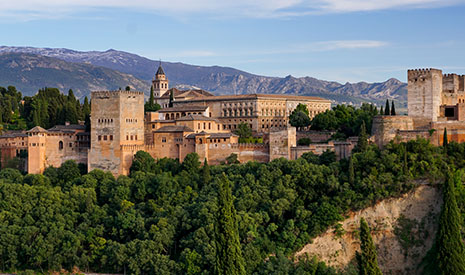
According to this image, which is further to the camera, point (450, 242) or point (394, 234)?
point (394, 234)

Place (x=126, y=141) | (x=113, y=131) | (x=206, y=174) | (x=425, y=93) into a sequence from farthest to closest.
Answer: (x=126, y=141) → (x=113, y=131) → (x=425, y=93) → (x=206, y=174)

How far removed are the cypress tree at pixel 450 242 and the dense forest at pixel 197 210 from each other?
20.2 ft

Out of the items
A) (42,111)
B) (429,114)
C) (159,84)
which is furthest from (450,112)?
(159,84)

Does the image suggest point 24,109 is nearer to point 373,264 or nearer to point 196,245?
point 196,245

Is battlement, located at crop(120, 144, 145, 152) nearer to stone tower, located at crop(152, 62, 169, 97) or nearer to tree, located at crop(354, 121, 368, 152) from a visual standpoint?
tree, located at crop(354, 121, 368, 152)

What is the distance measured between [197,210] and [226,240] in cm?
884

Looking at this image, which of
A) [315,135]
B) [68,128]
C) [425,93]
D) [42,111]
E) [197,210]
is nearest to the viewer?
[197,210]

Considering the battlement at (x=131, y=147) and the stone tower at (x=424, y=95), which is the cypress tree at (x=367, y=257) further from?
the battlement at (x=131, y=147)

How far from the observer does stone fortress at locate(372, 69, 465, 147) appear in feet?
143

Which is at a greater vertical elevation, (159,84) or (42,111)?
(159,84)

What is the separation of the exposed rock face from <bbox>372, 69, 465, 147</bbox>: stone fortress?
13.9 ft

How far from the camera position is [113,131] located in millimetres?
49000

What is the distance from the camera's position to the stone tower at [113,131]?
161 ft

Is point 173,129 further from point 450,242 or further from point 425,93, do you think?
point 450,242
